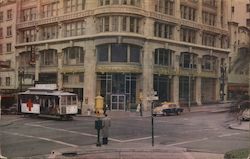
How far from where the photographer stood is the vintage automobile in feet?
39.3

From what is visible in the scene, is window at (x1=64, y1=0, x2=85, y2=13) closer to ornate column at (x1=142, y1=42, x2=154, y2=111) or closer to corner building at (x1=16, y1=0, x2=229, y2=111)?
corner building at (x1=16, y1=0, x2=229, y2=111)

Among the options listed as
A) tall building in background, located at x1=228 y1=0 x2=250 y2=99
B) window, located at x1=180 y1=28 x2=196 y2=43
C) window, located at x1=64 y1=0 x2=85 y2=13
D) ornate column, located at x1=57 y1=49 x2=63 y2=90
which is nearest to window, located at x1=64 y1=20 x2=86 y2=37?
window, located at x1=64 y1=0 x2=85 y2=13

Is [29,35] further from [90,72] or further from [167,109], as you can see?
[167,109]

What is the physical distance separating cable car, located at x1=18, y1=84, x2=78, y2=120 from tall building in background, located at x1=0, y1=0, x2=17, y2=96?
1.52ft

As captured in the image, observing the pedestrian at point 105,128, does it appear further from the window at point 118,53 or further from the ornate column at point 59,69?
the window at point 118,53

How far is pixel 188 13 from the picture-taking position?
475 inches

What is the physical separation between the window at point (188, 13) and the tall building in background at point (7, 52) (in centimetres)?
428

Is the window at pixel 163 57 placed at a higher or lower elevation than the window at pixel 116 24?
lower

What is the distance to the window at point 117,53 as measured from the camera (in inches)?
429

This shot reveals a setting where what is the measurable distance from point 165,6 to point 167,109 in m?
2.77

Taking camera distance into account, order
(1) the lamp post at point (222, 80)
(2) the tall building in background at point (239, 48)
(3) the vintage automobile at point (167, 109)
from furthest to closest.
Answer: (1) the lamp post at point (222, 80)
(3) the vintage automobile at point (167, 109)
(2) the tall building in background at point (239, 48)

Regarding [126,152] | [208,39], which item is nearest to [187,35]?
[208,39]

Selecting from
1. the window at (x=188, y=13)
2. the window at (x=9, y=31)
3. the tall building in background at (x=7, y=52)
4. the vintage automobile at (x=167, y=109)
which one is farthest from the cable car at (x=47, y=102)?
the window at (x=188, y=13)

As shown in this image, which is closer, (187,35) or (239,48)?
(239,48)
